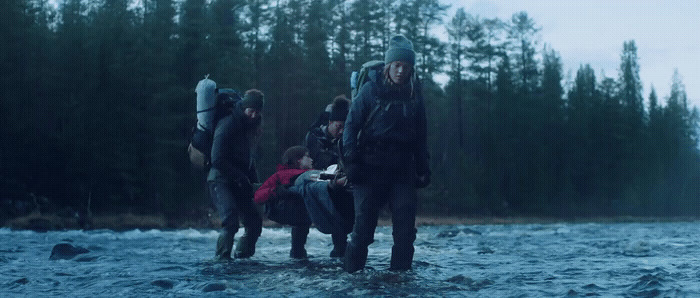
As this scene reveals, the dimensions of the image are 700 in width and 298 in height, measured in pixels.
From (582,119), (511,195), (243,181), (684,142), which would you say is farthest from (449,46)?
(243,181)

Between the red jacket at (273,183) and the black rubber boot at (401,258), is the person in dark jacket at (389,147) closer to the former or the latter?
the black rubber boot at (401,258)

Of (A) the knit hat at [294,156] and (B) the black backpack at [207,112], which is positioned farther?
(A) the knit hat at [294,156]

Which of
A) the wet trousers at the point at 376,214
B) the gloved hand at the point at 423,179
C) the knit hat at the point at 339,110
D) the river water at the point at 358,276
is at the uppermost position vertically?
the knit hat at the point at 339,110

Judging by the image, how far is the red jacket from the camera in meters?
9.00

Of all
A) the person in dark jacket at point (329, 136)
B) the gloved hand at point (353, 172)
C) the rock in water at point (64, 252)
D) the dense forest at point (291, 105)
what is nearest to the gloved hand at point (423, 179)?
the gloved hand at point (353, 172)

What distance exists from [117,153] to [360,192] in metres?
28.5

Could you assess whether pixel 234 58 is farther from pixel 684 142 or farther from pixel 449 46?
pixel 684 142

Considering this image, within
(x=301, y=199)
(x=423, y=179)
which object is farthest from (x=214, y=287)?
(x=301, y=199)

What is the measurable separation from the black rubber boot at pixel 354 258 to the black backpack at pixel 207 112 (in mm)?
2582

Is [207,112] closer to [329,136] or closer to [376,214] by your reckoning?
[329,136]

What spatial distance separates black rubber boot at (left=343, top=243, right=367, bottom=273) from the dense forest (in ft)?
78.8

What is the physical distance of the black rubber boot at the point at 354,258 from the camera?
297 inches

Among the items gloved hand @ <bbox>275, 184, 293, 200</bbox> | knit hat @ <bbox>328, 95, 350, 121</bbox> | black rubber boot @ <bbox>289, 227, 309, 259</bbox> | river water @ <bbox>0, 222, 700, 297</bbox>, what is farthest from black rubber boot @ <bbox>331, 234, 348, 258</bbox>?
knit hat @ <bbox>328, 95, 350, 121</bbox>

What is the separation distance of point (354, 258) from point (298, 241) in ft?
7.74
